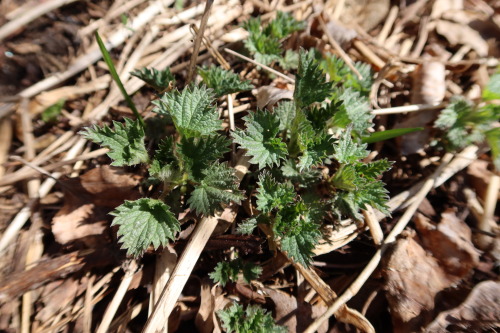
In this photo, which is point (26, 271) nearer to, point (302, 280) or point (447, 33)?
point (302, 280)

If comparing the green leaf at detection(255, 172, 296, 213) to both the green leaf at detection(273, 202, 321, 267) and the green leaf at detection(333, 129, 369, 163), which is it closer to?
the green leaf at detection(273, 202, 321, 267)

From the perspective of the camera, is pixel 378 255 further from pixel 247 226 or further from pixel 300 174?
pixel 247 226

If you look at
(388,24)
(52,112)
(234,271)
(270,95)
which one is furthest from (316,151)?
(52,112)

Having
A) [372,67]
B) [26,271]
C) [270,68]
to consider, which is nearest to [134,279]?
[26,271]

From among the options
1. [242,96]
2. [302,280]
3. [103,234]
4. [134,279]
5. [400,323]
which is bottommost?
[400,323]

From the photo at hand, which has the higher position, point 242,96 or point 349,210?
point 242,96

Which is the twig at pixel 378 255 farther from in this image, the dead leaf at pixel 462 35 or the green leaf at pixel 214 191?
the dead leaf at pixel 462 35

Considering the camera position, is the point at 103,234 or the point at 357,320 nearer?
the point at 357,320
